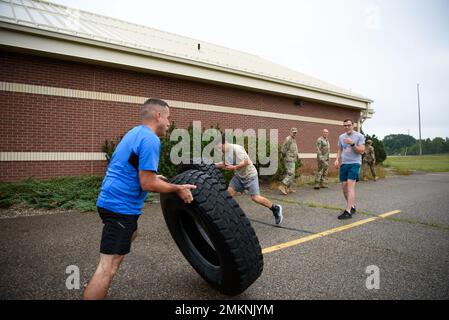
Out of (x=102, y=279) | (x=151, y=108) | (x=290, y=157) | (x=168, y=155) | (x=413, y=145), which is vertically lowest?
(x=102, y=279)

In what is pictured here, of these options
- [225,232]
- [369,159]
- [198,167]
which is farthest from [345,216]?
[369,159]

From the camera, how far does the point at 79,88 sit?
26.5 ft

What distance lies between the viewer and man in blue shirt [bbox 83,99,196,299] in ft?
6.75

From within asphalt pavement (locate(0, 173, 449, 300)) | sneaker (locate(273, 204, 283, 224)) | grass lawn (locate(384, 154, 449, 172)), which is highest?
grass lawn (locate(384, 154, 449, 172))

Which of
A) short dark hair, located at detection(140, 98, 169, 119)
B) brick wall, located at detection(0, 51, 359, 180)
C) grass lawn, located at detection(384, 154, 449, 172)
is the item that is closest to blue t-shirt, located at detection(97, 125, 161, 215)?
short dark hair, located at detection(140, 98, 169, 119)

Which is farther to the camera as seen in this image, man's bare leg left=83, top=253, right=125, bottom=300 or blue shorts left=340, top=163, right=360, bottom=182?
blue shorts left=340, top=163, right=360, bottom=182

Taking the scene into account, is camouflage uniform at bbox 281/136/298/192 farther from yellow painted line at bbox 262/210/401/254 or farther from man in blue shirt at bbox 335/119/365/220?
yellow painted line at bbox 262/210/401/254

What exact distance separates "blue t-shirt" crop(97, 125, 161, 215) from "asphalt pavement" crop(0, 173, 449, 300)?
3.11 ft

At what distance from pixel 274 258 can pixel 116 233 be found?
2.06 m

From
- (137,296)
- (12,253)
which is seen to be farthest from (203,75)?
(137,296)

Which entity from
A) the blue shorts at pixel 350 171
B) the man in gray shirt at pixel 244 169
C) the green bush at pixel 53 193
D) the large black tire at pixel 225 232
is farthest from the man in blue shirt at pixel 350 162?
the green bush at pixel 53 193

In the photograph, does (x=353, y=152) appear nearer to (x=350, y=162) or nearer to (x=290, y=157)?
(x=350, y=162)

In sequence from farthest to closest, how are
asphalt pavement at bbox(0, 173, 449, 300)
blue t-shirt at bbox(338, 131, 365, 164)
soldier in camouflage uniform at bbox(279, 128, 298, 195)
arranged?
soldier in camouflage uniform at bbox(279, 128, 298, 195) → blue t-shirt at bbox(338, 131, 365, 164) → asphalt pavement at bbox(0, 173, 449, 300)
